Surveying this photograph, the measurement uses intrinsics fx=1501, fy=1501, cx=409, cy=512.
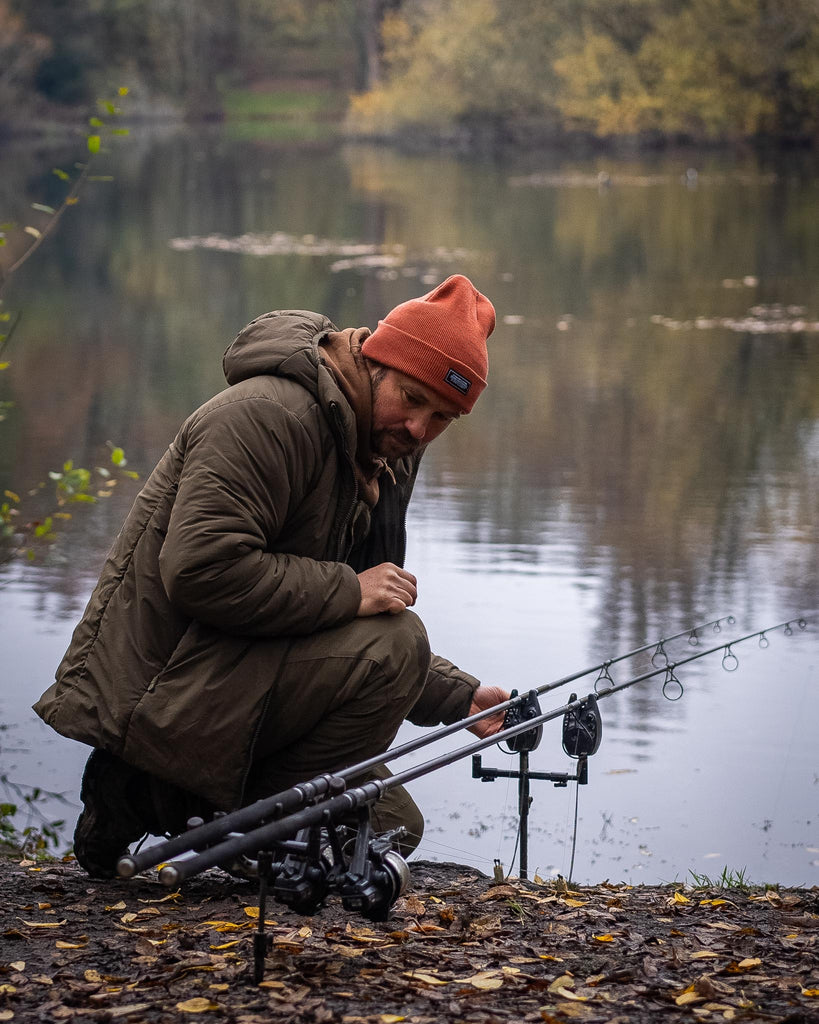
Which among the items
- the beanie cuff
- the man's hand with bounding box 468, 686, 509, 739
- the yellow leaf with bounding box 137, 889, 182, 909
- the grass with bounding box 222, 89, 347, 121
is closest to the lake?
the man's hand with bounding box 468, 686, 509, 739

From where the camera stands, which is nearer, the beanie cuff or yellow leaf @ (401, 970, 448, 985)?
yellow leaf @ (401, 970, 448, 985)

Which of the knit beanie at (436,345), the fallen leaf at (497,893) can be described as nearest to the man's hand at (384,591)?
the knit beanie at (436,345)

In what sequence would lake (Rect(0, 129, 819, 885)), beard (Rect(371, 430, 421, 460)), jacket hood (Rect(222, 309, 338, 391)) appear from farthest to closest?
lake (Rect(0, 129, 819, 885)) → beard (Rect(371, 430, 421, 460)) → jacket hood (Rect(222, 309, 338, 391))

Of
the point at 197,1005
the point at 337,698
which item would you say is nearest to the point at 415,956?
the point at 197,1005

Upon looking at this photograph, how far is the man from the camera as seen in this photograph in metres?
2.82

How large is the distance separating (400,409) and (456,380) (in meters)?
0.13

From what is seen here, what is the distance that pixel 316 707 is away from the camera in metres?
2.98

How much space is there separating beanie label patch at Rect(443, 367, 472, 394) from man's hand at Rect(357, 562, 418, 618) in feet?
1.26

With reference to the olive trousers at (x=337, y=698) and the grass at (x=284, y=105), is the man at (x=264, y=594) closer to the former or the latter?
the olive trousers at (x=337, y=698)

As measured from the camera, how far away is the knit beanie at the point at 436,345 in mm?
2969

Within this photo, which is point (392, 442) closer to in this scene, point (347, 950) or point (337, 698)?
point (337, 698)

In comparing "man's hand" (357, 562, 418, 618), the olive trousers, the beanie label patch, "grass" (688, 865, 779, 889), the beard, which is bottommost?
"grass" (688, 865, 779, 889)

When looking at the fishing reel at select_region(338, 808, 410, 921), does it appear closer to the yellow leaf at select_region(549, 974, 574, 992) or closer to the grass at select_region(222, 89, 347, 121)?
the yellow leaf at select_region(549, 974, 574, 992)

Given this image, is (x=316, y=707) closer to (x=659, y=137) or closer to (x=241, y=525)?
(x=241, y=525)
